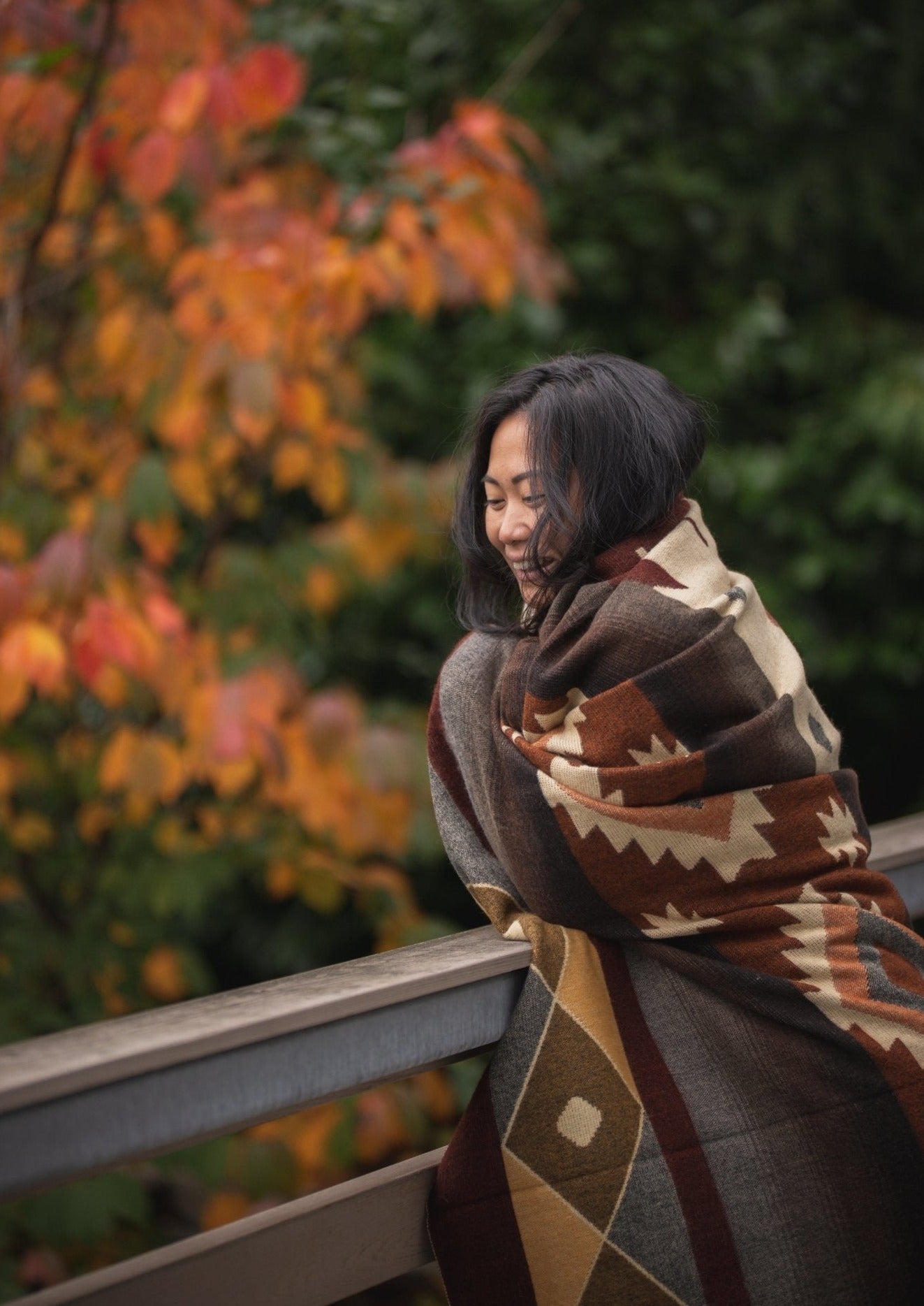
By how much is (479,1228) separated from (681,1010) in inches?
9.8

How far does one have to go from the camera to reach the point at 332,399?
100 inches

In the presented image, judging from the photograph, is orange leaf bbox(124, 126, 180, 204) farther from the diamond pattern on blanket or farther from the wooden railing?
the diamond pattern on blanket

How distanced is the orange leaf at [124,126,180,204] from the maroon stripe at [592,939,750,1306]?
1577 millimetres

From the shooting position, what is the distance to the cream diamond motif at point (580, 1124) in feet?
3.38

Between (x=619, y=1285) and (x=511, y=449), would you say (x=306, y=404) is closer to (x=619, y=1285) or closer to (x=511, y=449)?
(x=511, y=449)

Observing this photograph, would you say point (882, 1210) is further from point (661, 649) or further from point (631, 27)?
point (631, 27)

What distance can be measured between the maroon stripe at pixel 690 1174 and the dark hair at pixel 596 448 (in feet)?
1.43

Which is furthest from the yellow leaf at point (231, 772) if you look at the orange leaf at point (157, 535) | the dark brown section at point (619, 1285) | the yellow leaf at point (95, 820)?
the dark brown section at point (619, 1285)

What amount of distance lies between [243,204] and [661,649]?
1.58 metres

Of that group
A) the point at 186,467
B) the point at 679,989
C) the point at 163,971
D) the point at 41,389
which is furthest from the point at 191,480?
the point at 679,989

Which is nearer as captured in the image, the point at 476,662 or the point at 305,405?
the point at 476,662

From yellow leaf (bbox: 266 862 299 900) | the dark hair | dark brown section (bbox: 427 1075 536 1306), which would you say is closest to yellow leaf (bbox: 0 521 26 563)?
yellow leaf (bbox: 266 862 299 900)

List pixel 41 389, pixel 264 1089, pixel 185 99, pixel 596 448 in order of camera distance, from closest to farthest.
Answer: pixel 264 1089
pixel 596 448
pixel 185 99
pixel 41 389

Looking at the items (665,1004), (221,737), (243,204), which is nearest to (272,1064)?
(665,1004)
